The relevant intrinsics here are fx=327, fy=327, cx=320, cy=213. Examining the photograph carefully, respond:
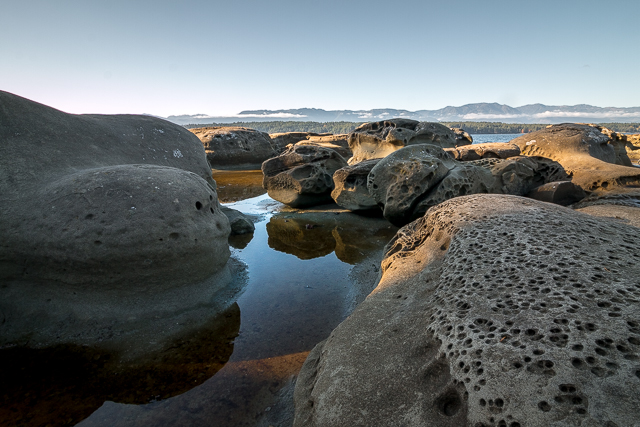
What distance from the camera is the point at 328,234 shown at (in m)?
6.07

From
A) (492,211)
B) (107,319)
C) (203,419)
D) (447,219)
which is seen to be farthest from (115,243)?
(492,211)

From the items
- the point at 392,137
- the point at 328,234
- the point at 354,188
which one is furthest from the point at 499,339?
the point at 392,137

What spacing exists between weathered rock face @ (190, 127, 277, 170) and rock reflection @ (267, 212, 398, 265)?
1097 cm

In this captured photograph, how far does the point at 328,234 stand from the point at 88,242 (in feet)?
12.6

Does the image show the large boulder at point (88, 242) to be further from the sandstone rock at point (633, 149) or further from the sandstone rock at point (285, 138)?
the sandstone rock at point (285, 138)

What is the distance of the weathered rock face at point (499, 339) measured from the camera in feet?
3.96

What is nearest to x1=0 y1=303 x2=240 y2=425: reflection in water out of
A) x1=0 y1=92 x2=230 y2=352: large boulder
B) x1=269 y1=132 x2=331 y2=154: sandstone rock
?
x1=0 y1=92 x2=230 y2=352: large boulder

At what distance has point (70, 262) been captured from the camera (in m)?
2.95

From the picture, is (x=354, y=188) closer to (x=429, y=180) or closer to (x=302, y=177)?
(x=302, y=177)

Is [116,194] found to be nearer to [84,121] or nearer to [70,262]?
[70,262]

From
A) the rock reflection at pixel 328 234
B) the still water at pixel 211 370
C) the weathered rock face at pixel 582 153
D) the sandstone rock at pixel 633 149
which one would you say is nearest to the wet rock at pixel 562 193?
the weathered rock face at pixel 582 153

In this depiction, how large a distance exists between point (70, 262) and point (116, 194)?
2.37 feet

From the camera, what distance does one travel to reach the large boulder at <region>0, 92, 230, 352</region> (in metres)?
2.96

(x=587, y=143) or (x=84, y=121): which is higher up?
(x=84, y=121)
